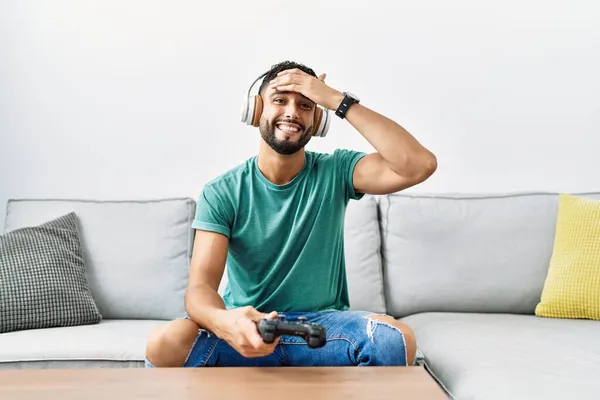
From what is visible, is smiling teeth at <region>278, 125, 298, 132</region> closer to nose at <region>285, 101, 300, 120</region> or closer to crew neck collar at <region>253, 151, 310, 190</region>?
nose at <region>285, 101, 300, 120</region>

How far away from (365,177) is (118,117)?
135cm

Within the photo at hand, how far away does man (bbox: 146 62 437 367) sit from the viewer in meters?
1.77

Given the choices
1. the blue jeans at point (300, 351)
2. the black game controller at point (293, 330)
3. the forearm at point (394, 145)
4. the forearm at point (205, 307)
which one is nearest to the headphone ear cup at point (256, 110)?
the forearm at point (394, 145)

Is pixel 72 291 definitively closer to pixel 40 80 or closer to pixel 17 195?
pixel 17 195

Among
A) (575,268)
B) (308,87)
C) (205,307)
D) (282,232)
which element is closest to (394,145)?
(308,87)

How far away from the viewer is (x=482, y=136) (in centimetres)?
282

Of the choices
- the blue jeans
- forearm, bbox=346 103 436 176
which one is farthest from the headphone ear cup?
the blue jeans

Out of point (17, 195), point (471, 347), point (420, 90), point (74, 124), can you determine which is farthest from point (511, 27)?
point (17, 195)

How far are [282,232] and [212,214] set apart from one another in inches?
7.8

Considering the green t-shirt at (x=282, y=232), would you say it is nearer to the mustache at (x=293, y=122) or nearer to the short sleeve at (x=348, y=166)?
the short sleeve at (x=348, y=166)

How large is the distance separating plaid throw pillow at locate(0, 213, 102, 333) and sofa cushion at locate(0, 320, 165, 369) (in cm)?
9

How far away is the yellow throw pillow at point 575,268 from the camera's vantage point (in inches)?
87.2

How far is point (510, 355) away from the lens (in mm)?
1713

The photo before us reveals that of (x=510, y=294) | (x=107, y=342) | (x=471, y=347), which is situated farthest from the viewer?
(x=510, y=294)
